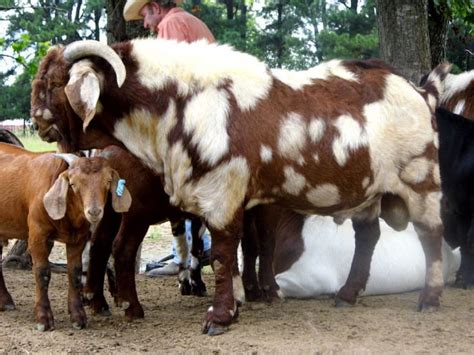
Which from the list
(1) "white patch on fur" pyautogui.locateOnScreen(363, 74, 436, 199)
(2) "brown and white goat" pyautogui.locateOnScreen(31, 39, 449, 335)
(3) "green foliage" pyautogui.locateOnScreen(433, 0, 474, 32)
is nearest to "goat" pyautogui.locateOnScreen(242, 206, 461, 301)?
(2) "brown and white goat" pyautogui.locateOnScreen(31, 39, 449, 335)

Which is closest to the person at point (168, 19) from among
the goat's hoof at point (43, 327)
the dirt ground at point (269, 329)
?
the dirt ground at point (269, 329)

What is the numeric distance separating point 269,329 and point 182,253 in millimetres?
2154

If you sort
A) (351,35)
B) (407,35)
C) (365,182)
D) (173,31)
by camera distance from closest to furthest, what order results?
(365,182) < (173,31) < (407,35) < (351,35)

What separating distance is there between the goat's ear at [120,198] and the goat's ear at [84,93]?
450 mm

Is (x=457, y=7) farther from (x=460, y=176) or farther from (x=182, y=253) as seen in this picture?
(x=182, y=253)

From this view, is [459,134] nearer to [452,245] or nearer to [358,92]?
[452,245]

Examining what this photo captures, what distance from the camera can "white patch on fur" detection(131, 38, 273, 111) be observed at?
5.46 meters

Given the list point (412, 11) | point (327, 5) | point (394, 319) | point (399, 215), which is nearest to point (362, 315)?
point (394, 319)

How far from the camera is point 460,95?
840 cm

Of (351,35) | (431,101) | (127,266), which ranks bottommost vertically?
(127,266)

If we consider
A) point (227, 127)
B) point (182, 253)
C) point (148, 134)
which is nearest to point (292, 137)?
point (227, 127)

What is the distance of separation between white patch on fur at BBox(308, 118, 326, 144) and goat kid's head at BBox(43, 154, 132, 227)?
1.28 m

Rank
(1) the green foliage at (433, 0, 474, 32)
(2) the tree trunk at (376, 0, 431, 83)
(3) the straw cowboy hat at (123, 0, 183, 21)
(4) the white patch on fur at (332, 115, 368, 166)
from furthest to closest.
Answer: (1) the green foliage at (433, 0, 474, 32) → (2) the tree trunk at (376, 0, 431, 83) → (3) the straw cowboy hat at (123, 0, 183, 21) → (4) the white patch on fur at (332, 115, 368, 166)

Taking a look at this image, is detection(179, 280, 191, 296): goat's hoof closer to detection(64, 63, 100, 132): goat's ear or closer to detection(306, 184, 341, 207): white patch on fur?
detection(306, 184, 341, 207): white patch on fur
